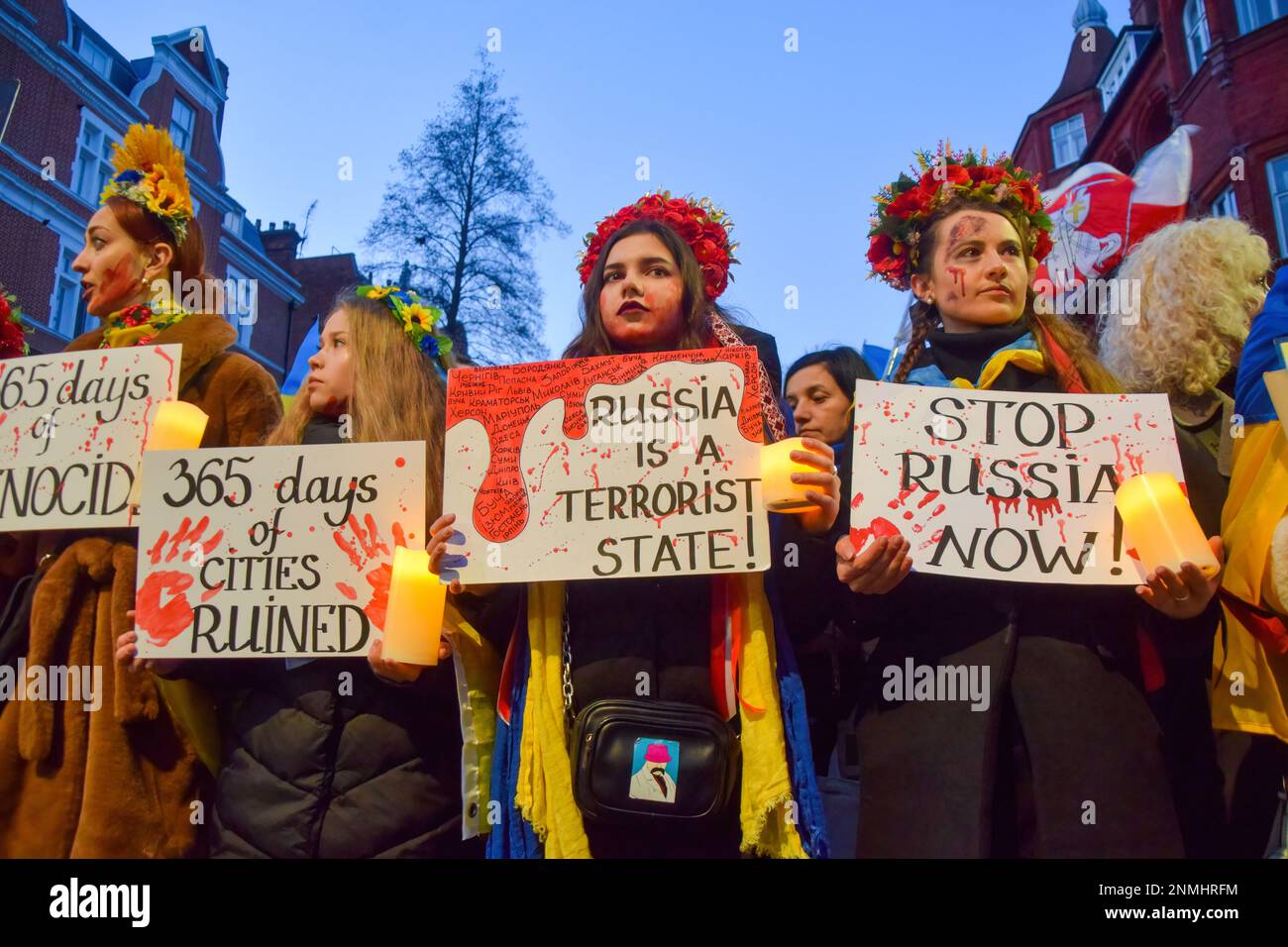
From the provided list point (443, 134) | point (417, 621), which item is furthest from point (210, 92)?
point (417, 621)

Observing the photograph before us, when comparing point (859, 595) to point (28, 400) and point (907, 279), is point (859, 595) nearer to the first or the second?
point (907, 279)

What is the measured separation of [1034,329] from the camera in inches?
102

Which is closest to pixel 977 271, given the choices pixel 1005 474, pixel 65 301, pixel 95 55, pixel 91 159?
pixel 1005 474

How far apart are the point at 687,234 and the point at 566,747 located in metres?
1.81

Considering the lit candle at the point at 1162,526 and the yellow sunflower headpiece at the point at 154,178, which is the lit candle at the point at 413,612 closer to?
the lit candle at the point at 1162,526

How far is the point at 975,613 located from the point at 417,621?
139 cm

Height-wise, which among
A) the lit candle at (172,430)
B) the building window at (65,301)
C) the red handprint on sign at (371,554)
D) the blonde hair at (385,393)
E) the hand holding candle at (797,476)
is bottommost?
the red handprint on sign at (371,554)

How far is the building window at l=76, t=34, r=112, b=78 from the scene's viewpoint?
15242mm

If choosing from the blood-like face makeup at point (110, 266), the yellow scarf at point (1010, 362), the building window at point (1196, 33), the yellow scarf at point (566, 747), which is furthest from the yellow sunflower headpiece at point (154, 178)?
the building window at point (1196, 33)

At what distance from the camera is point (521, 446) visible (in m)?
2.45

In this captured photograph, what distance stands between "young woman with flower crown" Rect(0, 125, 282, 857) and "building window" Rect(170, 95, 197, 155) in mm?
18654

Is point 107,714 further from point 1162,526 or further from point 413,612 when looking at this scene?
point 1162,526

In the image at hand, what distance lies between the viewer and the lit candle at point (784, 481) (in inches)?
84.6

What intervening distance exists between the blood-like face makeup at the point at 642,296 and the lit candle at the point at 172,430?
50.6 inches
